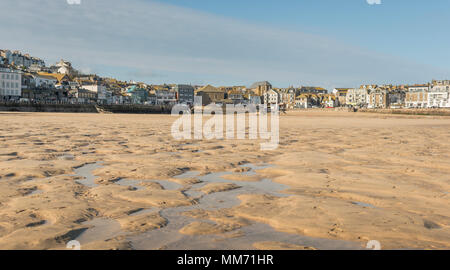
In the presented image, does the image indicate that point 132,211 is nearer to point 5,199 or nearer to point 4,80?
point 5,199

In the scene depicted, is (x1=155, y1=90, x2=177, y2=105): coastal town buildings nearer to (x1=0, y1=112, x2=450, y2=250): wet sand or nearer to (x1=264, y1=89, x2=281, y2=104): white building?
(x1=264, y1=89, x2=281, y2=104): white building

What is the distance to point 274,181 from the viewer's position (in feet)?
19.5

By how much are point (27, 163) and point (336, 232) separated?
5.88 m

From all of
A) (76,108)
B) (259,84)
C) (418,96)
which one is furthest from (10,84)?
(418,96)

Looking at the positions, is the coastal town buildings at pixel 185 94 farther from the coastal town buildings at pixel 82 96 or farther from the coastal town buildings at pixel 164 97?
the coastal town buildings at pixel 82 96

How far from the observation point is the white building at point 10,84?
3369 inches

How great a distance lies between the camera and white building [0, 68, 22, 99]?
8556cm

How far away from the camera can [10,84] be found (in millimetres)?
87000

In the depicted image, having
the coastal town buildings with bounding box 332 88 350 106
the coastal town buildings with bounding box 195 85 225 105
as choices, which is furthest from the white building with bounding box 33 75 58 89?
the coastal town buildings with bounding box 332 88 350 106

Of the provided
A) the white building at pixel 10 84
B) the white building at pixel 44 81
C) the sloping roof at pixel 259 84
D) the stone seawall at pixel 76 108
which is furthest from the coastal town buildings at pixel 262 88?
the white building at pixel 10 84

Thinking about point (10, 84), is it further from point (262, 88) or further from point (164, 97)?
point (262, 88)
